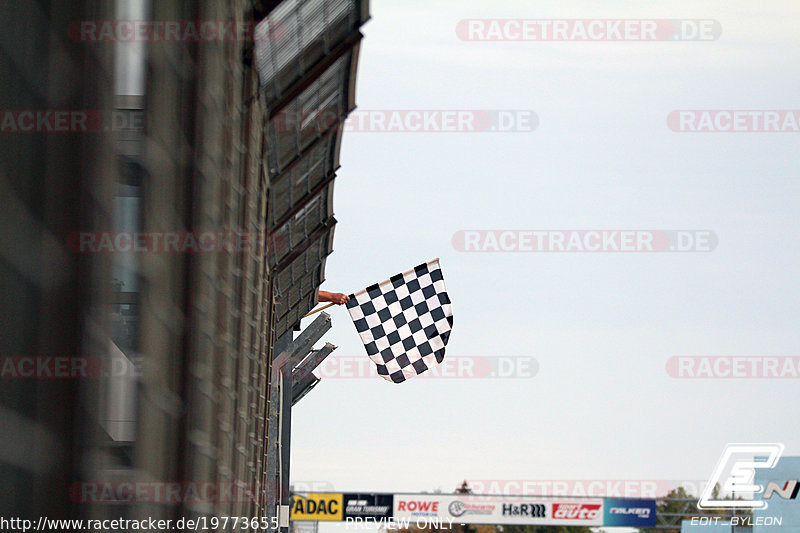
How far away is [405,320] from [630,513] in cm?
2505

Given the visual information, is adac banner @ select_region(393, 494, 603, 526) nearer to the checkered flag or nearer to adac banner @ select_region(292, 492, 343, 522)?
adac banner @ select_region(292, 492, 343, 522)

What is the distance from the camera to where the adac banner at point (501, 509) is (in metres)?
36.8

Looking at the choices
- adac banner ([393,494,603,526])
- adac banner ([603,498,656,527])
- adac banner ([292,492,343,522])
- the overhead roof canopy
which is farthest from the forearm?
adac banner ([603,498,656,527])

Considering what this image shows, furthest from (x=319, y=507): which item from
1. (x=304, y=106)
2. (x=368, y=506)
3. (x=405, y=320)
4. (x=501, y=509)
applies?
(x=304, y=106)

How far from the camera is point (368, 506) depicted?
37.3 m

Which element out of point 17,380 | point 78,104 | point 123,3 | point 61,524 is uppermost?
point 123,3

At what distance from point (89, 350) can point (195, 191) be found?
57.6 inches

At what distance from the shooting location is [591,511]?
37312 millimetres

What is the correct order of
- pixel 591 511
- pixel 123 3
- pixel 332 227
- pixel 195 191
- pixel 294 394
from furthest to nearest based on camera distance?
1. pixel 591 511
2. pixel 294 394
3. pixel 332 227
4. pixel 195 191
5. pixel 123 3

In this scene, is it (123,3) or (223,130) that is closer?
(123,3)

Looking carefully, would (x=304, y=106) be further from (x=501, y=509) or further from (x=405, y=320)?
(x=501, y=509)

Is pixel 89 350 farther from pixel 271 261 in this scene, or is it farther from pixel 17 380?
pixel 271 261

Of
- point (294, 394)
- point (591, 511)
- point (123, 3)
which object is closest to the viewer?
point (123, 3)

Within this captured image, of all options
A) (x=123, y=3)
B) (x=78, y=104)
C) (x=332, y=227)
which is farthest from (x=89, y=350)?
(x=332, y=227)
